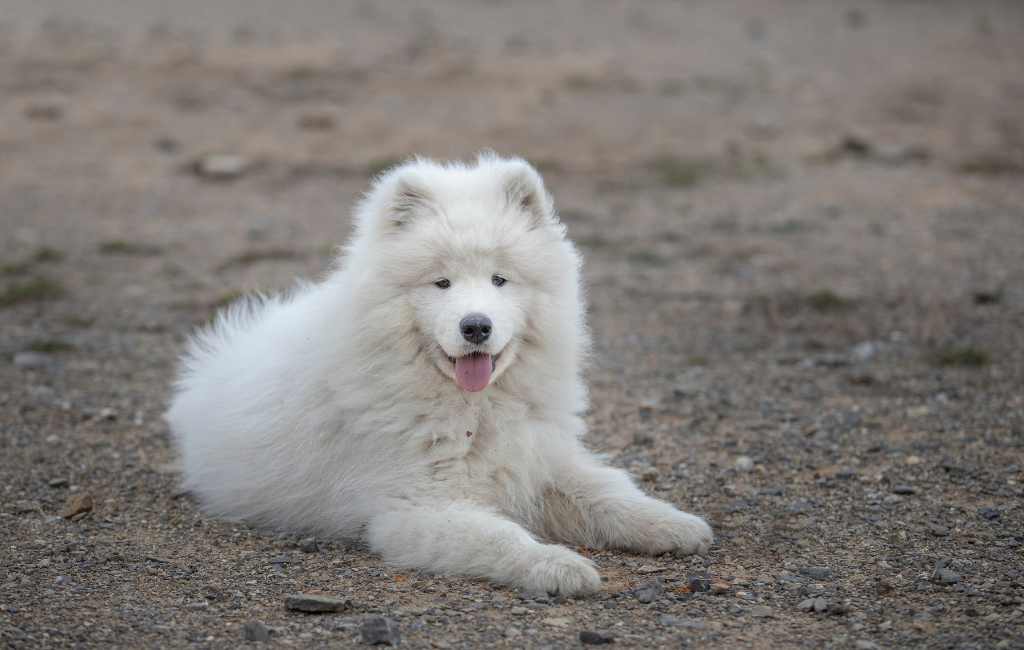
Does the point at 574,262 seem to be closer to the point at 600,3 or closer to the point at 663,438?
the point at 663,438

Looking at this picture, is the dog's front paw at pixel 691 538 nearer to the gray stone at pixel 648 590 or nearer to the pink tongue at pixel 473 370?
the gray stone at pixel 648 590

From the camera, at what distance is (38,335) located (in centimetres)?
699

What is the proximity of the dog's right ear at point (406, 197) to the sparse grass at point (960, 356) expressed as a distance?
4.28m

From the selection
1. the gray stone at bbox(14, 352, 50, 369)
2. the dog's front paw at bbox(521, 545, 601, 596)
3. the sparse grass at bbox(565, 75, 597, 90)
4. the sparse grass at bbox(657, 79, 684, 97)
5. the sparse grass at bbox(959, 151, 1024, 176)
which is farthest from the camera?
the sparse grass at bbox(565, 75, 597, 90)

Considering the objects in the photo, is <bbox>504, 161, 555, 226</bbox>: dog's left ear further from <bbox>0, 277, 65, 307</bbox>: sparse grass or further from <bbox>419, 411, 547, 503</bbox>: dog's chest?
<bbox>0, 277, 65, 307</bbox>: sparse grass

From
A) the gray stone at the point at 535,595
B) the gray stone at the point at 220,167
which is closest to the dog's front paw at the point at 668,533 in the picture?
the gray stone at the point at 535,595

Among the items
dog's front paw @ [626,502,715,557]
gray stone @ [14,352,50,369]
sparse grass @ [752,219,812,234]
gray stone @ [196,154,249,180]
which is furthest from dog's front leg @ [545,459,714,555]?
gray stone @ [196,154,249,180]

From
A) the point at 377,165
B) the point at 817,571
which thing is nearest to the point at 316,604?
the point at 817,571

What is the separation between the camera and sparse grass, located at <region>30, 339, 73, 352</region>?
6.62 m

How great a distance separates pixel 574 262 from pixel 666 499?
55.2 inches

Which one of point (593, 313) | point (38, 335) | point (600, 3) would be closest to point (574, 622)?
point (593, 313)

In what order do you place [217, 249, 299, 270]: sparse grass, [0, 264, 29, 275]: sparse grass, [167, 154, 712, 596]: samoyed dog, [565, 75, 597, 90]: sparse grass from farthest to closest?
1. [565, 75, 597, 90]: sparse grass
2. [217, 249, 299, 270]: sparse grass
3. [0, 264, 29, 275]: sparse grass
4. [167, 154, 712, 596]: samoyed dog

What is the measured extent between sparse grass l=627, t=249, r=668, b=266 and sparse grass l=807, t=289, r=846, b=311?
76.5 inches

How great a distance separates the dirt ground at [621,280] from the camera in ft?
11.6
